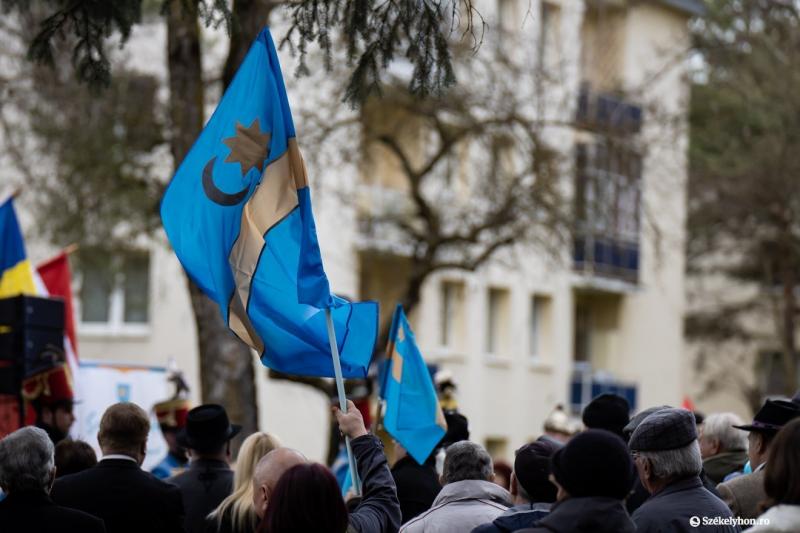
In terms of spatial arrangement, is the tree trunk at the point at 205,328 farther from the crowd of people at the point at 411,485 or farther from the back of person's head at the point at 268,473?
the back of person's head at the point at 268,473

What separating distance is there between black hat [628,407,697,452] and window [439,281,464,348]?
2820 cm

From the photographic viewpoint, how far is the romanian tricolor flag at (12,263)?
14008mm

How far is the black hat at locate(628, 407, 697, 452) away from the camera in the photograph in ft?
22.3

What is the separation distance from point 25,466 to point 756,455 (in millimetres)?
3375

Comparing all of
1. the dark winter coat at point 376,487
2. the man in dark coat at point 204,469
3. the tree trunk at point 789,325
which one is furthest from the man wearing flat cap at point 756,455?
the tree trunk at point 789,325

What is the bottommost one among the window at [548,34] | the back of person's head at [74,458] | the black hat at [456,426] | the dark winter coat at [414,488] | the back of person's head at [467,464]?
the dark winter coat at [414,488]

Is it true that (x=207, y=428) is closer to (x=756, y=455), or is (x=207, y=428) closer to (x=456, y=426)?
(x=456, y=426)

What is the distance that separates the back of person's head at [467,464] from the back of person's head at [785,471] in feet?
6.68

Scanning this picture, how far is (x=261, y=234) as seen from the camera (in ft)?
25.5

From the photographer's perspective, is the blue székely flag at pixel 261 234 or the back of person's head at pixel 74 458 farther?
the back of person's head at pixel 74 458

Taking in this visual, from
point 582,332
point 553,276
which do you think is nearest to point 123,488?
point 553,276

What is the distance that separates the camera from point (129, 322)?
33.8m

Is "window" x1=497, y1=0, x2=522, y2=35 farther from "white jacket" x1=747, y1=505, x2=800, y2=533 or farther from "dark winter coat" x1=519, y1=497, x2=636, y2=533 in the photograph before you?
"white jacket" x1=747, y1=505, x2=800, y2=533

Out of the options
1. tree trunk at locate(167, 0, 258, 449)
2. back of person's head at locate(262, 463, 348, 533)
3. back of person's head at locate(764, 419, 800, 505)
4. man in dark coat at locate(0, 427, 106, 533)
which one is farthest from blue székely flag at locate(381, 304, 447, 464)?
tree trunk at locate(167, 0, 258, 449)
